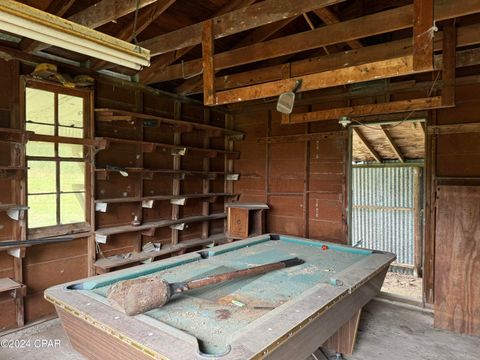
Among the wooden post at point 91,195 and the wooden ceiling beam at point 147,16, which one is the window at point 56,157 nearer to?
the wooden post at point 91,195

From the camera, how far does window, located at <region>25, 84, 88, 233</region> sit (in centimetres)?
318

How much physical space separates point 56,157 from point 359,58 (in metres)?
3.11

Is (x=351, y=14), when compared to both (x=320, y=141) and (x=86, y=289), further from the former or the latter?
(x=86, y=289)

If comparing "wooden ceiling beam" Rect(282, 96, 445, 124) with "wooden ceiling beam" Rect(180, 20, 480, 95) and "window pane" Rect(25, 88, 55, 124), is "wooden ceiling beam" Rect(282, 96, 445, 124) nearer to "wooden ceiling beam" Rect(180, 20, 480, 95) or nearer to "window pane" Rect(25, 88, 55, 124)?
"wooden ceiling beam" Rect(180, 20, 480, 95)

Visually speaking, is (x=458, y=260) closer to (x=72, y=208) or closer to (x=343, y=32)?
(x=343, y=32)

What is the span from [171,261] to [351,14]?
3.18 meters

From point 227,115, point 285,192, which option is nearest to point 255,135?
point 227,115

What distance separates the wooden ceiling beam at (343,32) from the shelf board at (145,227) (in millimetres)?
2158

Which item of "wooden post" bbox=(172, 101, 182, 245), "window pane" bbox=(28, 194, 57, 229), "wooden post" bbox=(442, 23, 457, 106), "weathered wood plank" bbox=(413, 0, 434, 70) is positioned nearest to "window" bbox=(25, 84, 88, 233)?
"window pane" bbox=(28, 194, 57, 229)

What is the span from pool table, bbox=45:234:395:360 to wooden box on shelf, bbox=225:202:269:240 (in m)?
2.07

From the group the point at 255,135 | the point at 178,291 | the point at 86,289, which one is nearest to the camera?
the point at 178,291

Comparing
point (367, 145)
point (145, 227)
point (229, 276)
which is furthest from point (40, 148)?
point (367, 145)

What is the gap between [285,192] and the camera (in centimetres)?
491

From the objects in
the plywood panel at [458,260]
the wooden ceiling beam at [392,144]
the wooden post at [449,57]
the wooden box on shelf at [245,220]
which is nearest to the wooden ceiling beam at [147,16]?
the wooden post at [449,57]
